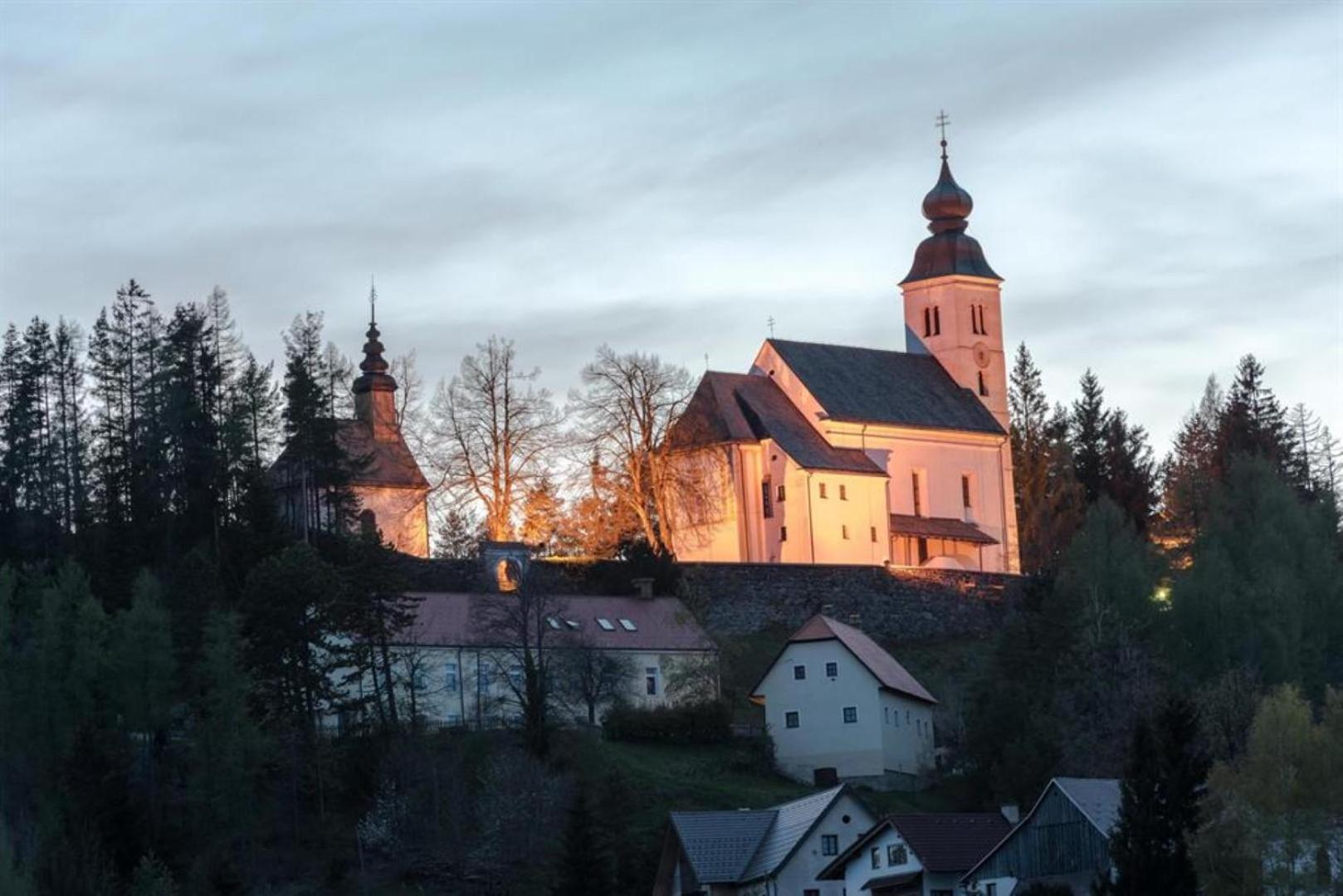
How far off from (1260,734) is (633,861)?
1553cm

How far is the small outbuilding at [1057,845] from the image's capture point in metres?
59.4

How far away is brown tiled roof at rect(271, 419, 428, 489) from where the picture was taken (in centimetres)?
8800

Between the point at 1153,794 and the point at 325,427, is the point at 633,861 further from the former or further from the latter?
the point at 325,427

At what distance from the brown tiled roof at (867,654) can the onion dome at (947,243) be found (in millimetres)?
30246

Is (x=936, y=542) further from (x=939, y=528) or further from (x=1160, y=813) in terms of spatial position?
(x=1160, y=813)

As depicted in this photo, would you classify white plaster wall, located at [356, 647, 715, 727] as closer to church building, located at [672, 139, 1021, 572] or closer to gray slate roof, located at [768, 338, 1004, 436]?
church building, located at [672, 139, 1021, 572]

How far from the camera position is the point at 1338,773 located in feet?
187

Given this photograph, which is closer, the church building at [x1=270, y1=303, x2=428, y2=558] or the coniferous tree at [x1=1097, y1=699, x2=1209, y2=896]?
the coniferous tree at [x1=1097, y1=699, x2=1209, y2=896]

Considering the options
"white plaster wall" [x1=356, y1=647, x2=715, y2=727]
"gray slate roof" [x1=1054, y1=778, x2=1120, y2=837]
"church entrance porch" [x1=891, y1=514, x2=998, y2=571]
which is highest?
"church entrance porch" [x1=891, y1=514, x2=998, y2=571]

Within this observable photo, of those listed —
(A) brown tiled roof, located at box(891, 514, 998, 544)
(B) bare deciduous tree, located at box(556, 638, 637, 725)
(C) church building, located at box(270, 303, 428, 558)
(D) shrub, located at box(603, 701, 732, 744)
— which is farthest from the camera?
(A) brown tiled roof, located at box(891, 514, 998, 544)

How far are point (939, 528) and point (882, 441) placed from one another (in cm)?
367

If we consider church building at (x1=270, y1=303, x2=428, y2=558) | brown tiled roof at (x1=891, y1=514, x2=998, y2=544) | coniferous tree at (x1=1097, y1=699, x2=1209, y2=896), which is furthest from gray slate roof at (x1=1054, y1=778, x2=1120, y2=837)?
brown tiled roof at (x1=891, y1=514, x2=998, y2=544)

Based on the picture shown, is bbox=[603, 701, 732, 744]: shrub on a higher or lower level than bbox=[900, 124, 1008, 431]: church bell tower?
lower

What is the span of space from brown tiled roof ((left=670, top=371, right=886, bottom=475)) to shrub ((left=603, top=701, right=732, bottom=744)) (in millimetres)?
18910
